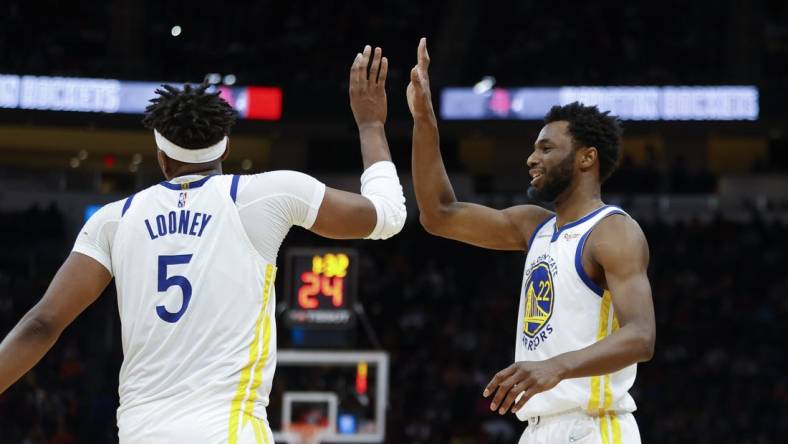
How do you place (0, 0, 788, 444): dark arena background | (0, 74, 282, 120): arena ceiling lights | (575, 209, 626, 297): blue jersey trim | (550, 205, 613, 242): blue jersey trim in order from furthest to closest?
(0, 74, 282, 120): arena ceiling lights
(0, 0, 788, 444): dark arena background
(550, 205, 613, 242): blue jersey trim
(575, 209, 626, 297): blue jersey trim

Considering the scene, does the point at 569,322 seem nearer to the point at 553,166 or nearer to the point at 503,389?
the point at 553,166

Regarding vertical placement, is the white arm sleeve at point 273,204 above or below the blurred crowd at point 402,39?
below

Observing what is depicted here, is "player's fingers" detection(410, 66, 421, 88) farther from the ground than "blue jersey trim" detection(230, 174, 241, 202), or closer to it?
farther from the ground

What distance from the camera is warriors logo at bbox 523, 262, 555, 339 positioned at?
430 centimetres

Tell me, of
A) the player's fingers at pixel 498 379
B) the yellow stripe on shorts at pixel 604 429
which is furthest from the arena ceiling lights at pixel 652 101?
the player's fingers at pixel 498 379

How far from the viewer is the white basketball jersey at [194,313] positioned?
319 centimetres

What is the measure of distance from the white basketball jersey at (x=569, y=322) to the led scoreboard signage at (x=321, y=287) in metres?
7.46

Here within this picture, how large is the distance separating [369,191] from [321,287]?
852 cm

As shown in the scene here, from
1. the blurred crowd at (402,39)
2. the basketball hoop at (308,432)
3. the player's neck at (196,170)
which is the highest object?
the blurred crowd at (402,39)

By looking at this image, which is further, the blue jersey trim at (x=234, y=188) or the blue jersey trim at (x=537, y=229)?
the blue jersey trim at (x=537, y=229)

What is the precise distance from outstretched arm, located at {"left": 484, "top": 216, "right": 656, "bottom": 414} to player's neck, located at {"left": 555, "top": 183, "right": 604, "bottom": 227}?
20 centimetres

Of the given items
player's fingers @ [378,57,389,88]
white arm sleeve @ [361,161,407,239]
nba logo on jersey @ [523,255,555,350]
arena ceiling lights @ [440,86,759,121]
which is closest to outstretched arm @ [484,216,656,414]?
nba logo on jersey @ [523,255,555,350]

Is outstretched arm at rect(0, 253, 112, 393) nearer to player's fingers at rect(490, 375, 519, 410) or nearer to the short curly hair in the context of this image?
player's fingers at rect(490, 375, 519, 410)

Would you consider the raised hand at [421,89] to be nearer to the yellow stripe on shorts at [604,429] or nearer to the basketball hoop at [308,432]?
the yellow stripe on shorts at [604,429]
